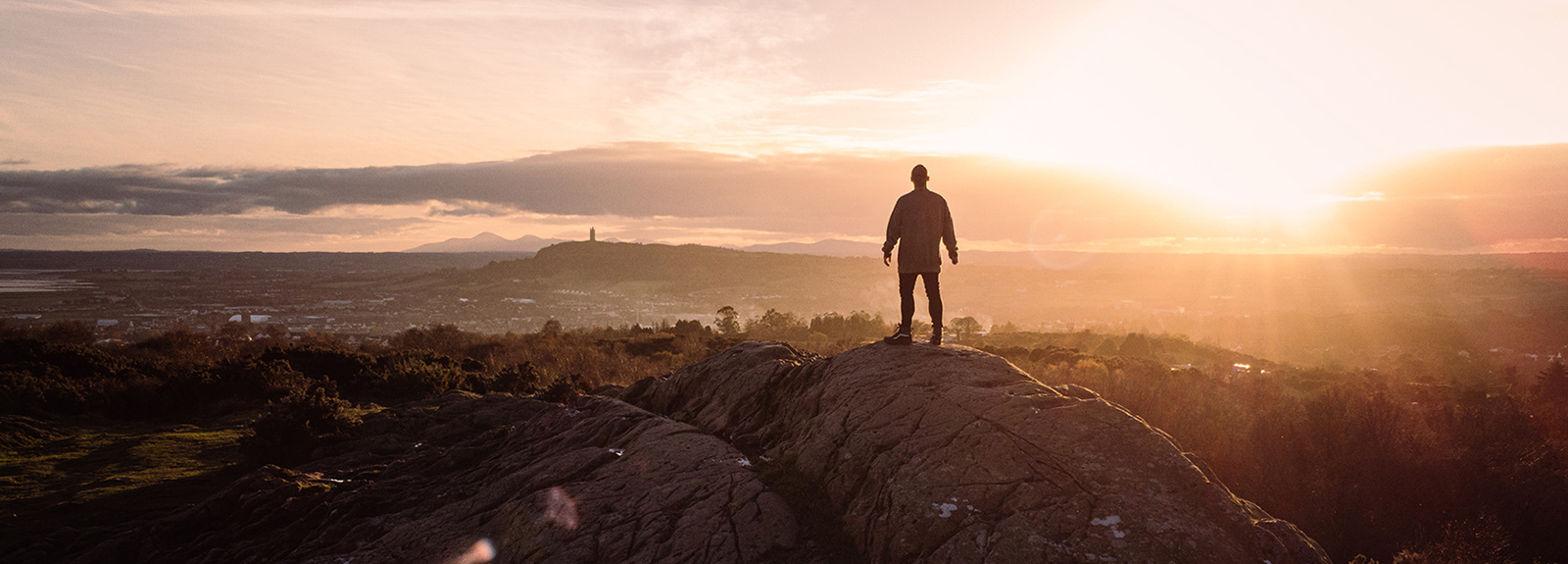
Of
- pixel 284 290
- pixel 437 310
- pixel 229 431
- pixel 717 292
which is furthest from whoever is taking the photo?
pixel 717 292

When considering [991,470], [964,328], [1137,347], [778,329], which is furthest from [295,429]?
[964,328]

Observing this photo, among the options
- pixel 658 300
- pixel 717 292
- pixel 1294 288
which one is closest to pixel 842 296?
pixel 717 292

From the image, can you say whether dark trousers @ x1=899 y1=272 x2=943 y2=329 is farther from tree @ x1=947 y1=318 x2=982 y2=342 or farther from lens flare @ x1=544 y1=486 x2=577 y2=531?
tree @ x1=947 y1=318 x2=982 y2=342

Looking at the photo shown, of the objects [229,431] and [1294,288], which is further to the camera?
[1294,288]

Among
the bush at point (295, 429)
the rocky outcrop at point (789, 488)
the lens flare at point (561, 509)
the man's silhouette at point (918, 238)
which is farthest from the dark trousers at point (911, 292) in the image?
the bush at point (295, 429)

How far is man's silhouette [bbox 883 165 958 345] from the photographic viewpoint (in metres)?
10.7

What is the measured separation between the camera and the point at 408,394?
19.8 meters

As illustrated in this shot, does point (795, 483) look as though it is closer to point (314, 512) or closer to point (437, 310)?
point (314, 512)

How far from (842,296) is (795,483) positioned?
4577 inches

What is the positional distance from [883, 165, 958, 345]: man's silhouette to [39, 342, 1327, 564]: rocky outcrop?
1002mm

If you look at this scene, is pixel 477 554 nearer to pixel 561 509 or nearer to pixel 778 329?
pixel 561 509

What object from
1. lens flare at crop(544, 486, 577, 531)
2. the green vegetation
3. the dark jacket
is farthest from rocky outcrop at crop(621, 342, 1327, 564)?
the green vegetation

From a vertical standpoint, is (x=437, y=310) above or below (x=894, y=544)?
below

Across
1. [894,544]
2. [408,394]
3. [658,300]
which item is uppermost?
[894,544]
